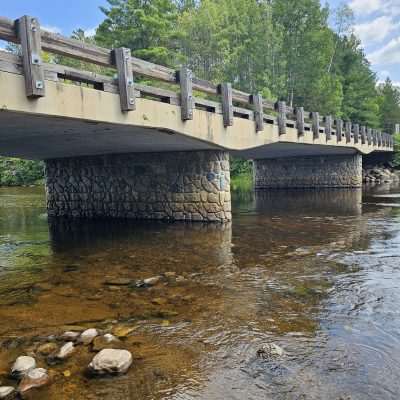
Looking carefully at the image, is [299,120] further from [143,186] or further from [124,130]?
[124,130]

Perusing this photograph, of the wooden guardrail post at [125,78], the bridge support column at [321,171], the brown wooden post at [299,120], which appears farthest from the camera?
the bridge support column at [321,171]

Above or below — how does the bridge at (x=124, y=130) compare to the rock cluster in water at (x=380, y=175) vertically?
above

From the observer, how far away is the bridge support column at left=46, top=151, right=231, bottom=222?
12.1 metres

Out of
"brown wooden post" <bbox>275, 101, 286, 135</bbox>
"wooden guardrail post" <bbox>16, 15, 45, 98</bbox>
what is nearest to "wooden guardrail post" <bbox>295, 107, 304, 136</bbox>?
"brown wooden post" <bbox>275, 101, 286, 135</bbox>

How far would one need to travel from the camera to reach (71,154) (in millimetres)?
13844

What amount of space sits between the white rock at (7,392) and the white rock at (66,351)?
61cm

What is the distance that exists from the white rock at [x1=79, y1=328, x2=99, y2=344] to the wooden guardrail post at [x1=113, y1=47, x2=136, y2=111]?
481 cm

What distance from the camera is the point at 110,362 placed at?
11.7 ft

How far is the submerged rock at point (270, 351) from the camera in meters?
3.81

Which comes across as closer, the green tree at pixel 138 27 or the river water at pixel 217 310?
the river water at pixel 217 310

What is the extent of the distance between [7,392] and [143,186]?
33.2ft

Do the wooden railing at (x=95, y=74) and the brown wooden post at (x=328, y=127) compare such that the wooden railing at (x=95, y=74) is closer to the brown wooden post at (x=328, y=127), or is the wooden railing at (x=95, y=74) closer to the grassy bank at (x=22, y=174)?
the brown wooden post at (x=328, y=127)

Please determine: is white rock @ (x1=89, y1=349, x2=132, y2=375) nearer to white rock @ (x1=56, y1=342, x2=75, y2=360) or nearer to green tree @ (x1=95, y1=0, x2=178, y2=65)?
white rock @ (x1=56, y1=342, x2=75, y2=360)

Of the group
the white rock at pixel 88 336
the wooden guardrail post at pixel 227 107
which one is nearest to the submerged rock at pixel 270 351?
the white rock at pixel 88 336
